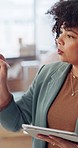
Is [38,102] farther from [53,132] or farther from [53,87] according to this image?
[53,132]

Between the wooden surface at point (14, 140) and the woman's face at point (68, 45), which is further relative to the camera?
the wooden surface at point (14, 140)

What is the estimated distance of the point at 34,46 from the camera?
243 cm

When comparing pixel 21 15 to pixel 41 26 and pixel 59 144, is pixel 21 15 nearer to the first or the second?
pixel 41 26

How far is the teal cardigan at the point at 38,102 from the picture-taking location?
108cm

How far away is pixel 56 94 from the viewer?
1.07 metres

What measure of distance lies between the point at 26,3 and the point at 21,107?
1351 mm

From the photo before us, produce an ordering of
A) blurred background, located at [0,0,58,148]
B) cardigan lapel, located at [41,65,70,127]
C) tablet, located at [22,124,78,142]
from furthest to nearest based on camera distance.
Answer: blurred background, located at [0,0,58,148] → cardigan lapel, located at [41,65,70,127] → tablet, located at [22,124,78,142]

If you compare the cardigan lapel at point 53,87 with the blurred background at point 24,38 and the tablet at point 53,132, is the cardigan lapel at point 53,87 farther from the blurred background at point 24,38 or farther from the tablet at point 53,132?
the blurred background at point 24,38

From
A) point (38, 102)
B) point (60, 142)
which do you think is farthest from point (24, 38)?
point (60, 142)

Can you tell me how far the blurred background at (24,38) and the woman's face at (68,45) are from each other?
4.01 ft

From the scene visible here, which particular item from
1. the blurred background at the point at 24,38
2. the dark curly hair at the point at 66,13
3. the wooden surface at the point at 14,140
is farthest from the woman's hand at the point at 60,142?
the blurred background at the point at 24,38

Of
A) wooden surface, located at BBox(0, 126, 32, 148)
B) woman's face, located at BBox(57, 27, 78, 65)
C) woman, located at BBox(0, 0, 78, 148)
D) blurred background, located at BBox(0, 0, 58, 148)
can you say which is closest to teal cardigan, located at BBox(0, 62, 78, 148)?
woman, located at BBox(0, 0, 78, 148)

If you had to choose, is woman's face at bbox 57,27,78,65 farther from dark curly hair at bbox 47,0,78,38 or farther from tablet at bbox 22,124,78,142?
tablet at bbox 22,124,78,142

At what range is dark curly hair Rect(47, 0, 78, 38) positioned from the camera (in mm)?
996
